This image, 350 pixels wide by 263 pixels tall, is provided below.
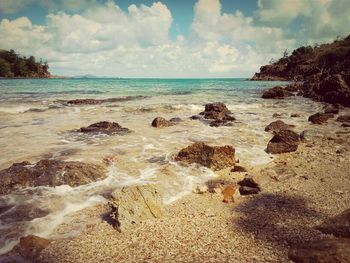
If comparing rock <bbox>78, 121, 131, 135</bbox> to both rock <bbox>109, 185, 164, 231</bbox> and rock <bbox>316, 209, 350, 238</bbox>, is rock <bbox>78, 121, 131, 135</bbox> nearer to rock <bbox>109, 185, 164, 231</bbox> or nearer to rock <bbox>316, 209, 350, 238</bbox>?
rock <bbox>109, 185, 164, 231</bbox>

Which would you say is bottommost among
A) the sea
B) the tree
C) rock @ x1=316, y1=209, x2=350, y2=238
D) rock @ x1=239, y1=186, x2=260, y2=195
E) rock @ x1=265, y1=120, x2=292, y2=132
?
the sea

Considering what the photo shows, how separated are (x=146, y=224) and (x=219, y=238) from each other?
4.30 ft

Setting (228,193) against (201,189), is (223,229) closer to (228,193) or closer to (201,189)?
(228,193)

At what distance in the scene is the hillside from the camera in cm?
2747

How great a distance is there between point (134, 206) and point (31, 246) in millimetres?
1739

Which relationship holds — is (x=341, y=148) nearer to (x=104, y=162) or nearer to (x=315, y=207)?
(x=315, y=207)

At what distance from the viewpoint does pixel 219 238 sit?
4.60 metres

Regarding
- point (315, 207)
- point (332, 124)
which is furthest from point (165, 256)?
point (332, 124)

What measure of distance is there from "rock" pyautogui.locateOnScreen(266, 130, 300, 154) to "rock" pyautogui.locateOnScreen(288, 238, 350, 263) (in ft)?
19.7

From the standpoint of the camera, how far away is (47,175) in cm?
707

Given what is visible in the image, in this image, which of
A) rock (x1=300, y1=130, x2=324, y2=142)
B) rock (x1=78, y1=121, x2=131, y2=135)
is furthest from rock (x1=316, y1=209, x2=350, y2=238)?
rock (x1=78, y1=121, x2=131, y2=135)

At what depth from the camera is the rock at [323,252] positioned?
3.56 meters

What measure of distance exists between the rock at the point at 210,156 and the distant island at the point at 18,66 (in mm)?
128393

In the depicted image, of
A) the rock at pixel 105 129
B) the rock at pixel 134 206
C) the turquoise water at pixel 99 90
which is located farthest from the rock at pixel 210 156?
the turquoise water at pixel 99 90
